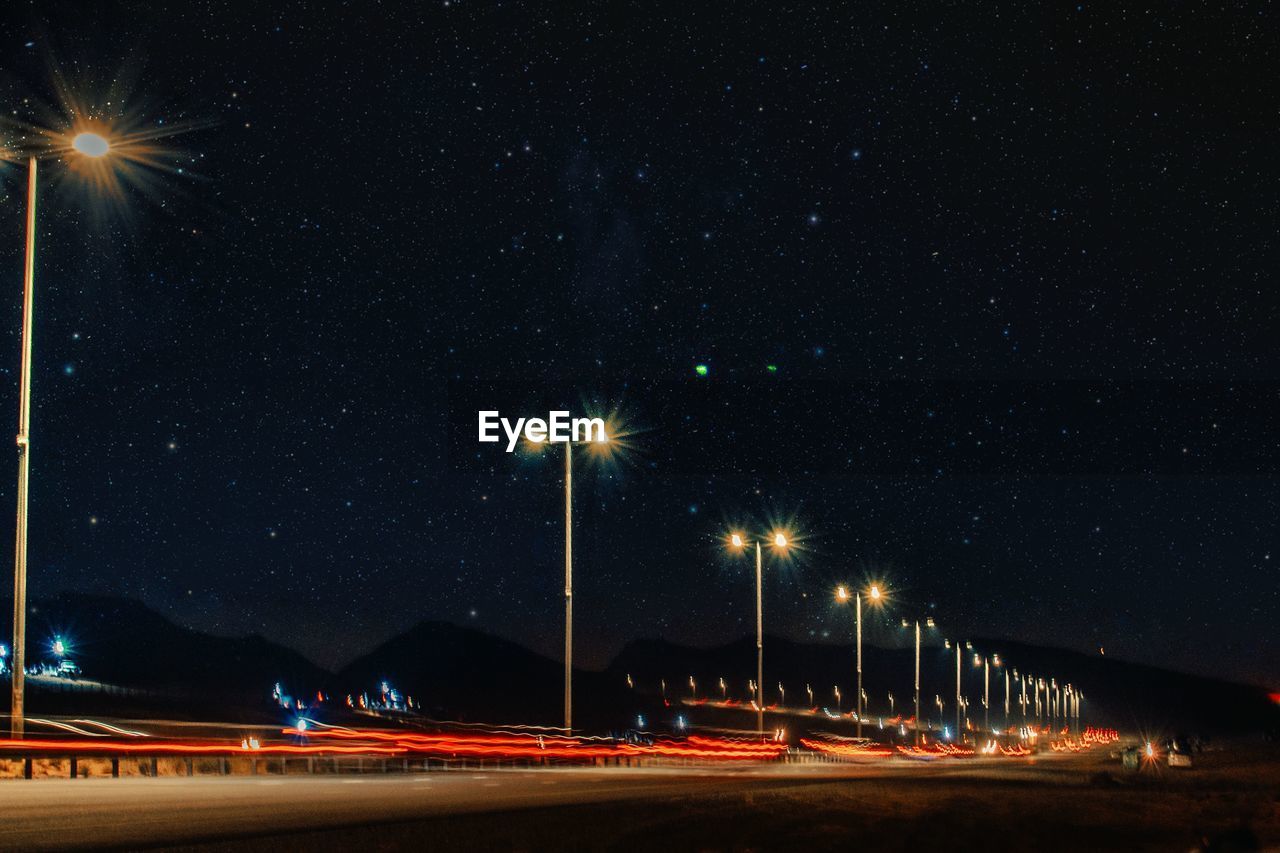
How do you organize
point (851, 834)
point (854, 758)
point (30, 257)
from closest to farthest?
point (851, 834) < point (30, 257) < point (854, 758)

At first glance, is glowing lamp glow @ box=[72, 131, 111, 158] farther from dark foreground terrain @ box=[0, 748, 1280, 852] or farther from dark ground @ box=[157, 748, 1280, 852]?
dark ground @ box=[157, 748, 1280, 852]

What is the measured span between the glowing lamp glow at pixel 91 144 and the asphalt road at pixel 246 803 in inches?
383

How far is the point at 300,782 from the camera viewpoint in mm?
25344

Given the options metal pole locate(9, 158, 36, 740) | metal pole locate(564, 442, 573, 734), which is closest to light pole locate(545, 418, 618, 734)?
metal pole locate(564, 442, 573, 734)

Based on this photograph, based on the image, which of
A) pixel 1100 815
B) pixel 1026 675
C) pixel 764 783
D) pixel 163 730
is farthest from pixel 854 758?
pixel 1026 675

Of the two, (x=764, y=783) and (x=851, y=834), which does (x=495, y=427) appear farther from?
(x=851, y=834)

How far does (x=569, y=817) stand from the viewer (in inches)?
754

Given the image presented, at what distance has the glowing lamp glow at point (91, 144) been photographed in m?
24.6

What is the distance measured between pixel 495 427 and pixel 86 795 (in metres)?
33.4

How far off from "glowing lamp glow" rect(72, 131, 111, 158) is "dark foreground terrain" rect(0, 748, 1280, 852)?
9759 mm

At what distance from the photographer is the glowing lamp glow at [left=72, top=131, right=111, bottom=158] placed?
2456 centimetres

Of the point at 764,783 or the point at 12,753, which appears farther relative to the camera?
the point at 764,783

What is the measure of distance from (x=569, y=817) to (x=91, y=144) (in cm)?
1333

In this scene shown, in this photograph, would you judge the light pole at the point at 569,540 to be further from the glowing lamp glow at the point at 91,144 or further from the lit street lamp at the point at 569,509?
the glowing lamp glow at the point at 91,144
